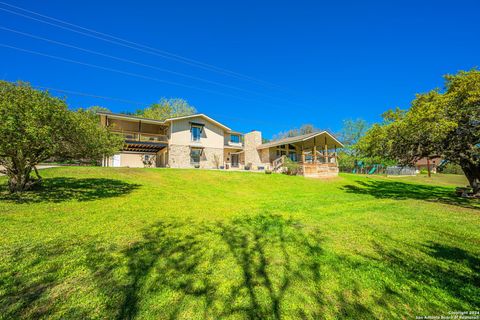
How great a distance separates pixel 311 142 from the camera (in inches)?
1052

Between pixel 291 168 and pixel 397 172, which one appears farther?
pixel 397 172

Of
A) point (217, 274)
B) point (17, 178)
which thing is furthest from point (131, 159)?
point (217, 274)

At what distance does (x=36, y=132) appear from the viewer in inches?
257

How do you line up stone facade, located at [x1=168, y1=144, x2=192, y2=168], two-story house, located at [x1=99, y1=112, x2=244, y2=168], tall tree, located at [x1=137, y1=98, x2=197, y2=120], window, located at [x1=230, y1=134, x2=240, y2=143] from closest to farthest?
two-story house, located at [x1=99, y1=112, x2=244, y2=168], stone facade, located at [x1=168, y1=144, x2=192, y2=168], window, located at [x1=230, y1=134, x2=240, y2=143], tall tree, located at [x1=137, y1=98, x2=197, y2=120]

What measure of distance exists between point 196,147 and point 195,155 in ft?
3.47

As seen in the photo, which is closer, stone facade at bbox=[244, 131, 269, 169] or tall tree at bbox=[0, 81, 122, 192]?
tall tree at bbox=[0, 81, 122, 192]

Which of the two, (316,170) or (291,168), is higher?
(291,168)

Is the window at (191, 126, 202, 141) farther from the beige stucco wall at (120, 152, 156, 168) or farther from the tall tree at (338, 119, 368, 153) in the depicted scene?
the tall tree at (338, 119, 368, 153)

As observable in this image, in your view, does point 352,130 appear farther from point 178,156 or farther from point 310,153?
point 178,156

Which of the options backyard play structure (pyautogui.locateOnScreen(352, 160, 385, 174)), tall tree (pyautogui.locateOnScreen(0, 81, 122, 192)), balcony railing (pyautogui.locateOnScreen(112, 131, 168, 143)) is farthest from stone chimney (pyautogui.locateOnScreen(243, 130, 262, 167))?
tall tree (pyautogui.locateOnScreen(0, 81, 122, 192))

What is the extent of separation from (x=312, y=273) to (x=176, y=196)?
7.51m

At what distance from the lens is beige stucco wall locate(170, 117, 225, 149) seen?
79.4 feet

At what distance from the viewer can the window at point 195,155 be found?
2531 centimetres

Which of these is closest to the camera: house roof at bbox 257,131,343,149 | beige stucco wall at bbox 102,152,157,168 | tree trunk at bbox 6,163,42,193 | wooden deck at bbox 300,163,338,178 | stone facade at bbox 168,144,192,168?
tree trunk at bbox 6,163,42,193
